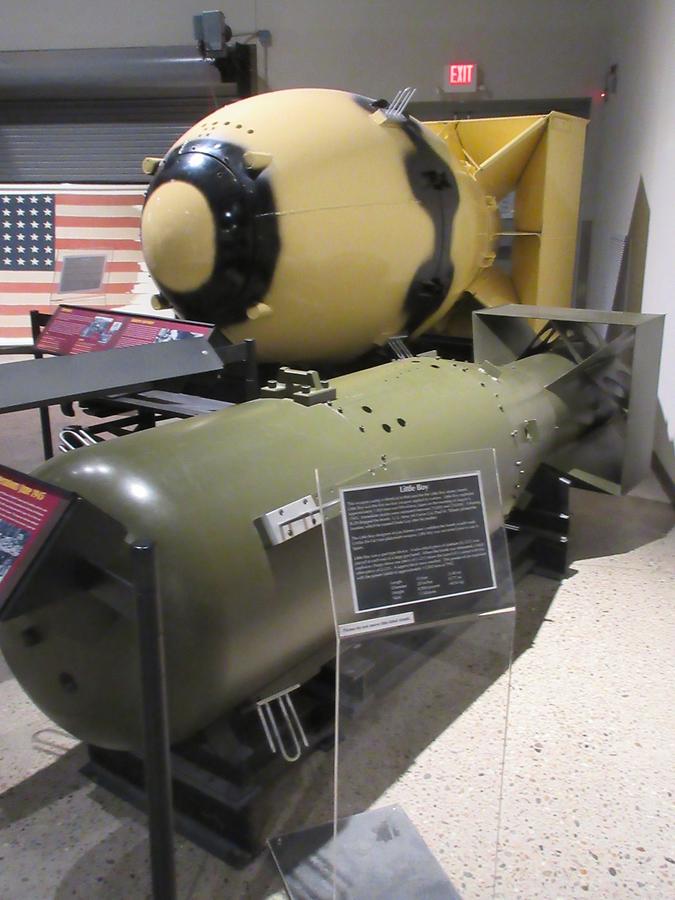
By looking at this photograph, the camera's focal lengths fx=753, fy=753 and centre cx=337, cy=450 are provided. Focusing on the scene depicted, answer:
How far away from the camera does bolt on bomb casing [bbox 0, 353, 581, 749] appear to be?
1262mm

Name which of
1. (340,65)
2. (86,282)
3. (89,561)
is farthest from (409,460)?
(340,65)

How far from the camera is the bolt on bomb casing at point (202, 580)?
49.7 inches

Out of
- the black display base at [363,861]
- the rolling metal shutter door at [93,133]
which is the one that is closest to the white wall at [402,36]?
the rolling metal shutter door at [93,133]

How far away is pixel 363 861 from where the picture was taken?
1330 millimetres

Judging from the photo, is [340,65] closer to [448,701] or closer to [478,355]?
[478,355]

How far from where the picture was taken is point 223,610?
1.29m

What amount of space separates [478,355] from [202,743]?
1.78m

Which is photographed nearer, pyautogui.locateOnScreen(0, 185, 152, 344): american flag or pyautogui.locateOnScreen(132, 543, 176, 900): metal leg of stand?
pyautogui.locateOnScreen(132, 543, 176, 900): metal leg of stand

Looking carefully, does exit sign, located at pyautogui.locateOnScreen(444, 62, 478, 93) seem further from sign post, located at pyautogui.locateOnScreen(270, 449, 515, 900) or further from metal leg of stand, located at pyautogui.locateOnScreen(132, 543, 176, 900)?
metal leg of stand, located at pyautogui.locateOnScreen(132, 543, 176, 900)

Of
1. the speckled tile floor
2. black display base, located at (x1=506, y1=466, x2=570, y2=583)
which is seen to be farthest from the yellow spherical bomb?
the speckled tile floor

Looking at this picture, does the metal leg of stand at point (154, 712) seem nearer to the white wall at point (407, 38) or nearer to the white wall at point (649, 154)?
the white wall at point (649, 154)

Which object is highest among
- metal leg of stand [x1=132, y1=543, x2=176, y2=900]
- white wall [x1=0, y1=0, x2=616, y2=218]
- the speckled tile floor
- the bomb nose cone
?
white wall [x1=0, y1=0, x2=616, y2=218]

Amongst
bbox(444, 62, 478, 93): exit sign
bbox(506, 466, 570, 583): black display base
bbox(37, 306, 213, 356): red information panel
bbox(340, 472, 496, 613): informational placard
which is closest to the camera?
bbox(340, 472, 496, 613): informational placard

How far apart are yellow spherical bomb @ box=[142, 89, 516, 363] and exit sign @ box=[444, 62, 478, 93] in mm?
2849
